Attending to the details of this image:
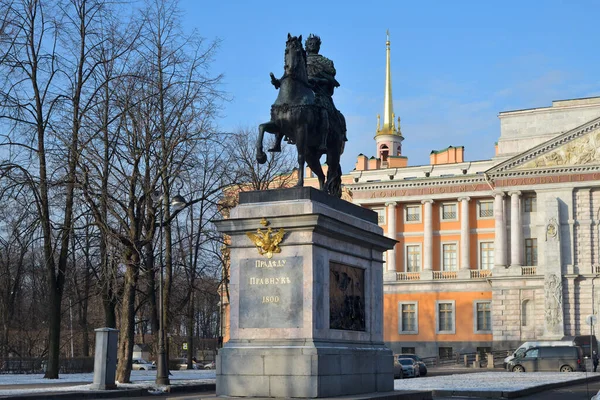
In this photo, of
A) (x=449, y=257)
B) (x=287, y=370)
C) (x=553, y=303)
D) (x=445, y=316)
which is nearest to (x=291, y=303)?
(x=287, y=370)

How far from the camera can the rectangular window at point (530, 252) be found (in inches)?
2963

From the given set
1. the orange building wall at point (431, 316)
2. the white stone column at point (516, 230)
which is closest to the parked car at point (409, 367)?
the white stone column at point (516, 230)

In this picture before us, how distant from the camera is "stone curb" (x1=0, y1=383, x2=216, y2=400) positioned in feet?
80.6

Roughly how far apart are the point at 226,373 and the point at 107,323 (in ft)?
69.4

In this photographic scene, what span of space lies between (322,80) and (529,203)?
5980 centimetres

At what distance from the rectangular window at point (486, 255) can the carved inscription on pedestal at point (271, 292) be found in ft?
211

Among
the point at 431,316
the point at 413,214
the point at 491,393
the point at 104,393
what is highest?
the point at 413,214

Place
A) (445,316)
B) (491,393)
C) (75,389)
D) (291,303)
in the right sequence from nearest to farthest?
(291,303), (491,393), (75,389), (445,316)

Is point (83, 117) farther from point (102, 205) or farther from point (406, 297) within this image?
point (406, 297)

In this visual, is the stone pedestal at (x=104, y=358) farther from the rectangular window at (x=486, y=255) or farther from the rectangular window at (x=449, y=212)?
the rectangular window at (x=449, y=212)

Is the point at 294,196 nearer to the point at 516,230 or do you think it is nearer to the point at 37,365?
the point at 37,365

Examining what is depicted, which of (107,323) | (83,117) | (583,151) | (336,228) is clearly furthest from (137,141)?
(583,151)

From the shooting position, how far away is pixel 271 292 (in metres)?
16.7

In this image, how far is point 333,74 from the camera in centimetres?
1948
